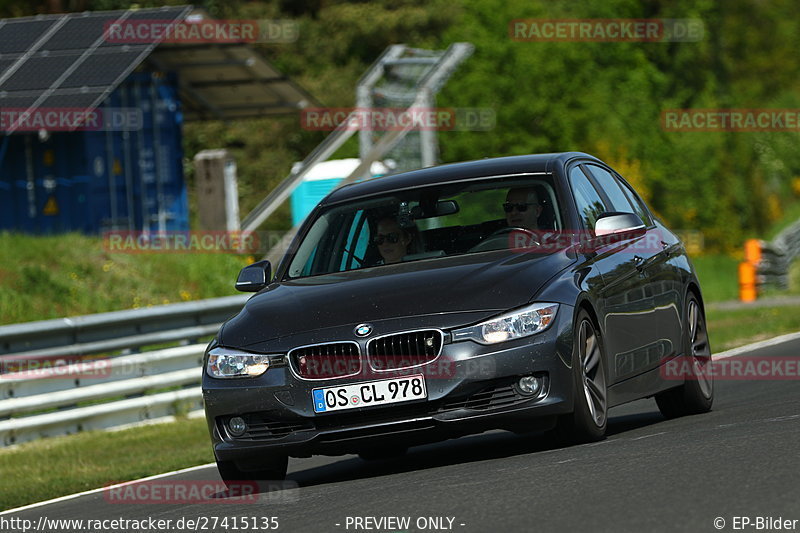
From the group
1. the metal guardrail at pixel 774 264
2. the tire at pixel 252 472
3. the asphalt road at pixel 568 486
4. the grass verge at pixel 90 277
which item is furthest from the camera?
the metal guardrail at pixel 774 264

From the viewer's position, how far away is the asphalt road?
19.5ft

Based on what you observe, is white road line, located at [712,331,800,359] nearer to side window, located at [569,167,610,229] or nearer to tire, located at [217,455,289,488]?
side window, located at [569,167,610,229]

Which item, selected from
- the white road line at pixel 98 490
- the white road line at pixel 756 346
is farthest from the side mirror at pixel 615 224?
the white road line at pixel 756 346

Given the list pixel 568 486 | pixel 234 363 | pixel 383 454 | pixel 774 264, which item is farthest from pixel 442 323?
pixel 774 264

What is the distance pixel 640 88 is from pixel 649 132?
195cm

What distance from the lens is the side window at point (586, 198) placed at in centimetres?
920

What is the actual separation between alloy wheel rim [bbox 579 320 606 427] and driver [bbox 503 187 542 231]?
0.85 metres

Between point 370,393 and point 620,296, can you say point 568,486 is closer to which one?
point 370,393

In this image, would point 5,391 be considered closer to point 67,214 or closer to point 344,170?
point 67,214

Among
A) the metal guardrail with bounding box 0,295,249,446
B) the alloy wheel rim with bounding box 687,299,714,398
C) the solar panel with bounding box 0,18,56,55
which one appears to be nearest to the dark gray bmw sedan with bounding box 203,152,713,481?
the alloy wheel rim with bounding box 687,299,714,398

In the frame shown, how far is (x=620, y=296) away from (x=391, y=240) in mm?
1340

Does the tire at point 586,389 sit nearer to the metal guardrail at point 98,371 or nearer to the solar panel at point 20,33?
the metal guardrail at point 98,371

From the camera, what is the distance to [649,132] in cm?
6556

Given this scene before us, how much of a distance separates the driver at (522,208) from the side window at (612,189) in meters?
0.91
